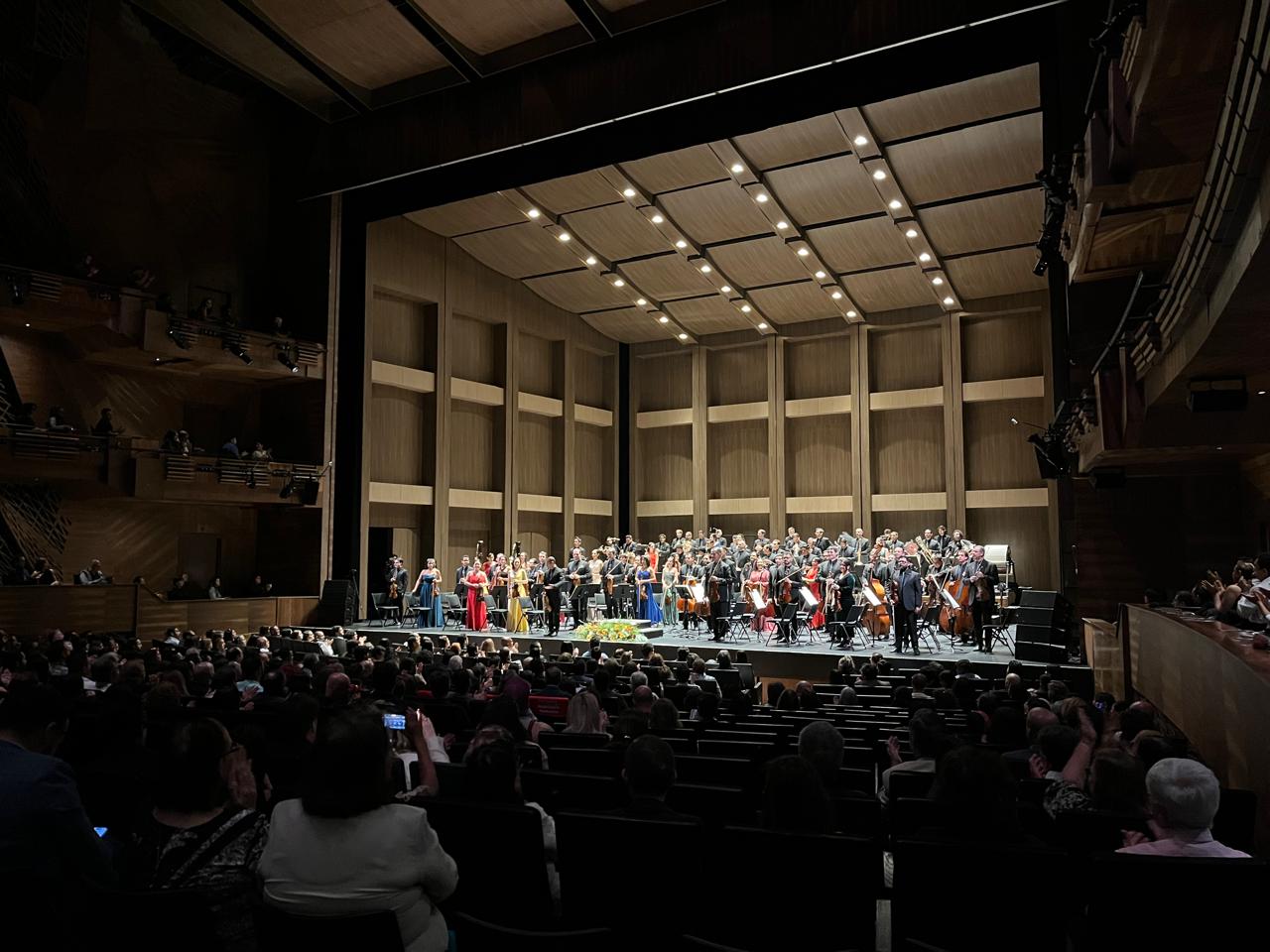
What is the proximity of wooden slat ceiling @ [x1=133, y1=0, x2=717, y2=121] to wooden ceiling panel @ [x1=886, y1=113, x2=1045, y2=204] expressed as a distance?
5.42m

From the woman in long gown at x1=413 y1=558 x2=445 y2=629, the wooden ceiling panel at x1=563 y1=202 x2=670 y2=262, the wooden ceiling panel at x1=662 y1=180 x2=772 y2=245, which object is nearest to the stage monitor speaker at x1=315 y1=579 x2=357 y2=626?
the woman in long gown at x1=413 y1=558 x2=445 y2=629

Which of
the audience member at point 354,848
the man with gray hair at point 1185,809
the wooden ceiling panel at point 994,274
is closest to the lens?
the audience member at point 354,848

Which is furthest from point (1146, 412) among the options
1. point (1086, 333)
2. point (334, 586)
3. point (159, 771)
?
point (334, 586)

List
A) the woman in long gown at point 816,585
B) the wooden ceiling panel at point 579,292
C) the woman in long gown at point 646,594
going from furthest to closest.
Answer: the wooden ceiling panel at point 579,292, the woman in long gown at point 646,594, the woman in long gown at point 816,585

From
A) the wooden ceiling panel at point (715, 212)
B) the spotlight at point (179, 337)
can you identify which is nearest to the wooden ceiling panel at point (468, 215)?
the wooden ceiling panel at point (715, 212)

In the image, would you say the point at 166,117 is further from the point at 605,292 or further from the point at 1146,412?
the point at 1146,412

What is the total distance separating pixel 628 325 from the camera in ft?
89.7

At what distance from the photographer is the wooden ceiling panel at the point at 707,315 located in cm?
2523

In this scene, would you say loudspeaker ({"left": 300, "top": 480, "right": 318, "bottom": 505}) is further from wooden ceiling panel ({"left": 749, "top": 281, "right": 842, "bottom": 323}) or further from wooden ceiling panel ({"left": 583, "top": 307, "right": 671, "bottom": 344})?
wooden ceiling panel ({"left": 749, "top": 281, "right": 842, "bottom": 323})

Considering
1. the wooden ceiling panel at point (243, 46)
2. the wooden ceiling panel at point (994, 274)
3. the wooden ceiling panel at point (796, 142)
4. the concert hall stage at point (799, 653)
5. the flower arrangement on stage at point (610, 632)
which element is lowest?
the concert hall stage at point (799, 653)

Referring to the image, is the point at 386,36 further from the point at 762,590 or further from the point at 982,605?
the point at 982,605

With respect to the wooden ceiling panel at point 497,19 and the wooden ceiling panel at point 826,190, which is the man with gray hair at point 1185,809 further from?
the wooden ceiling panel at point 826,190

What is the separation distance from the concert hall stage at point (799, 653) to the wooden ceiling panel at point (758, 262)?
9.29m

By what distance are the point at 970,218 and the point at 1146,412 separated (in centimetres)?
1066
